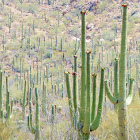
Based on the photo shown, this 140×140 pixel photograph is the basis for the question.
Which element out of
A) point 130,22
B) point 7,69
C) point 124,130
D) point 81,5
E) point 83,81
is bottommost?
point 7,69

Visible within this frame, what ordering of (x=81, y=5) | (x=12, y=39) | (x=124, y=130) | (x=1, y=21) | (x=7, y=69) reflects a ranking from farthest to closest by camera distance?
(x=81, y=5) < (x=1, y=21) < (x=12, y=39) < (x=7, y=69) < (x=124, y=130)

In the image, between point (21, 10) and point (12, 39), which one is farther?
point (21, 10)

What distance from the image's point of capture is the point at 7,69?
120 ft

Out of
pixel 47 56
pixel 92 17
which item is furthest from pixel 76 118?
pixel 92 17

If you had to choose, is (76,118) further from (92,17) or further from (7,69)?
(92,17)

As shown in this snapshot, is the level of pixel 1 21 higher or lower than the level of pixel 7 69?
higher

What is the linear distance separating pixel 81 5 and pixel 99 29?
14353 millimetres

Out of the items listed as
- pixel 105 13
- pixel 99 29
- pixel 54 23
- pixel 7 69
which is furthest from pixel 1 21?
pixel 105 13

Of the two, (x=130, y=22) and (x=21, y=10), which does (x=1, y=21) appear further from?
(x=130, y=22)

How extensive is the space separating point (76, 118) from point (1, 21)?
49136mm

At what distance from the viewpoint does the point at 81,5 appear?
65375 millimetres

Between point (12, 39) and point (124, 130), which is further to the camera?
point (12, 39)

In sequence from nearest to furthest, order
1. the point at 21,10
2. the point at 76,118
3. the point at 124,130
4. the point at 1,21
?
the point at 124,130 → the point at 76,118 → the point at 1,21 → the point at 21,10

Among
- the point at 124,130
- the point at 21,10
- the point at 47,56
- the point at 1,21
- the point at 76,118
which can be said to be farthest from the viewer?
the point at 21,10
